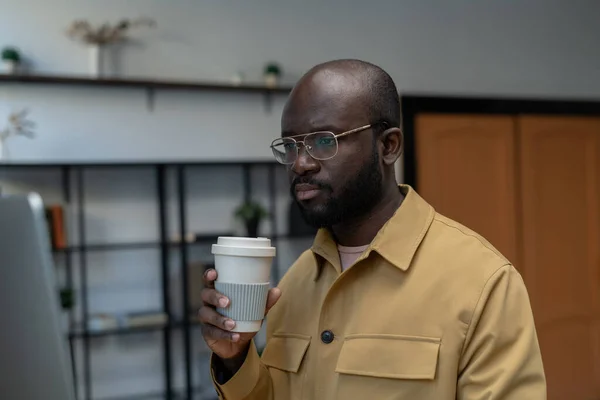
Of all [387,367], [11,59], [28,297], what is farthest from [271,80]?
[28,297]

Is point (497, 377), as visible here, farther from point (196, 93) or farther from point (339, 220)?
point (196, 93)

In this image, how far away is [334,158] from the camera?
100 cm

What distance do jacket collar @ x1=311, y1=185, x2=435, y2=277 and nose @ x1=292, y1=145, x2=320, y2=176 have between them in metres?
0.17

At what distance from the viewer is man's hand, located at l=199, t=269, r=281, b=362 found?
95 cm

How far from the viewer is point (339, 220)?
3.40 feet

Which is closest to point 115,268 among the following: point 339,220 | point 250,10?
point 250,10

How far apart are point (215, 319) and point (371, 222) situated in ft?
1.08

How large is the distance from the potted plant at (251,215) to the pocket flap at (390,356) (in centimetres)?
206

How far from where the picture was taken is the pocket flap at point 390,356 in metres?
0.93

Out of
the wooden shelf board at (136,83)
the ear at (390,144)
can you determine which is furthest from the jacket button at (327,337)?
the wooden shelf board at (136,83)

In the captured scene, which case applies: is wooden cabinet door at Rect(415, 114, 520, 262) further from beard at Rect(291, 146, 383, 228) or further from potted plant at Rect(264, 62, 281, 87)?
beard at Rect(291, 146, 383, 228)

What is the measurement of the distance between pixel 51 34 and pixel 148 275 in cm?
129

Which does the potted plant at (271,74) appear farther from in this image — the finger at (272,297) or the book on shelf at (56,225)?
the finger at (272,297)

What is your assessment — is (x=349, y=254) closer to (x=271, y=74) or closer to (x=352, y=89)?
(x=352, y=89)
